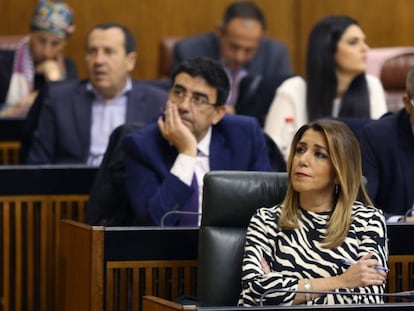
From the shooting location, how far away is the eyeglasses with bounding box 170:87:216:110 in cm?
504

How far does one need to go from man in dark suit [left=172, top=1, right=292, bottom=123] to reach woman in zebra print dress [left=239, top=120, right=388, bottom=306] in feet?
11.3

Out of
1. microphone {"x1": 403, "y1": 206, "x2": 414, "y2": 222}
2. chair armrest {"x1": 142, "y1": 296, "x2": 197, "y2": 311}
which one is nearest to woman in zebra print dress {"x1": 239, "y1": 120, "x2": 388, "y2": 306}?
chair armrest {"x1": 142, "y1": 296, "x2": 197, "y2": 311}

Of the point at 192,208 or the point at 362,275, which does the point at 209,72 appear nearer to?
the point at 192,208

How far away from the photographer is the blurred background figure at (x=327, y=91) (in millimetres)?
6293

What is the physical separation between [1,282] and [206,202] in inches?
51.8

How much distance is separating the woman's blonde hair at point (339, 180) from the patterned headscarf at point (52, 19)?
3.97 meters

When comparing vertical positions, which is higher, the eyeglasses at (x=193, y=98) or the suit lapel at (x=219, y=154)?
the eyeglasses at (x=193, y=98)

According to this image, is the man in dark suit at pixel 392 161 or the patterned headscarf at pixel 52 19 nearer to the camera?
the man in dark suit at pixel 392 161

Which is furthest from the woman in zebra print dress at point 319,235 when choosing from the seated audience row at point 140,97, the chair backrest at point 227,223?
the seated audience row at point 140,97

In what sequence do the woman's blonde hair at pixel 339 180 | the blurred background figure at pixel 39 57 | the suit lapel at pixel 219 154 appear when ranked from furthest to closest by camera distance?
the blurred background figure at pixel 39 57 → the suit lapel at pixel 219 154 → the woman's blonde hair at pixel 339 180

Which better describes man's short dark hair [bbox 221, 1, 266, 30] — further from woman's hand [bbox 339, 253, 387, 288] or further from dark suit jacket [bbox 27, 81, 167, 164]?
woman's hand [bbox 339, 253, 387, 288]

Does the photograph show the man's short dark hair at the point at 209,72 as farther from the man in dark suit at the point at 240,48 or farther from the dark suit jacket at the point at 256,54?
the dark suit jacket at the point at 256,54

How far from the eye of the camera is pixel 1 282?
5.18 m

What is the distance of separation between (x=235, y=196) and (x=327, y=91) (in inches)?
88.9
